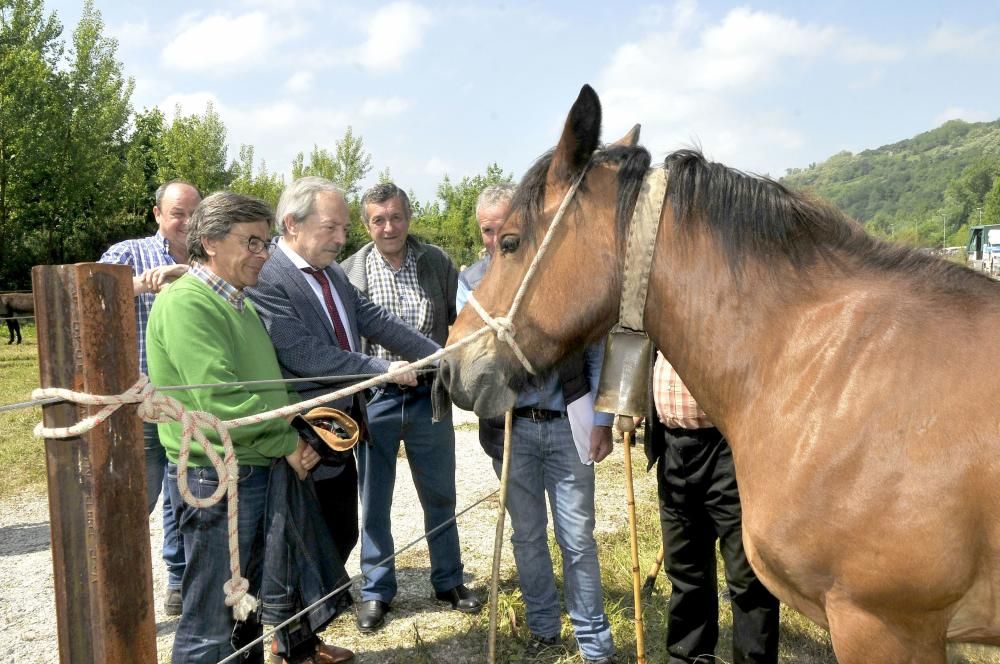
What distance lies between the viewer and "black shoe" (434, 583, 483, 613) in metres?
4.26

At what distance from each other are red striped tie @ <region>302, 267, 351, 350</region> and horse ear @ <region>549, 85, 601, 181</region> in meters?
1.79

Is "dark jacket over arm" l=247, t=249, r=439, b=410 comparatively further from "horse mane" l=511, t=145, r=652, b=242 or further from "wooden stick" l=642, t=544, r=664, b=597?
"wooden stick" l=642, t=544, r=664, b=597

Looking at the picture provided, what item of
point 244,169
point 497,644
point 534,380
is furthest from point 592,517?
point 244,169

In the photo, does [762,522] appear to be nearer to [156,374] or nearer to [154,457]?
[156,374]

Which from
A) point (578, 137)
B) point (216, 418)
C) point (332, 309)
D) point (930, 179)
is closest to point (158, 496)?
point (332, 309)

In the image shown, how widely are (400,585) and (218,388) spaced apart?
266 centimetres

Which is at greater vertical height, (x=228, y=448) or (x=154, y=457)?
(x=228, y=448)

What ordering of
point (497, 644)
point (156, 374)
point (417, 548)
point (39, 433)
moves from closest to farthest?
1. point (39, 433)
2. point (156, 374)
3. point (497, 644)
4. point (417, 548)

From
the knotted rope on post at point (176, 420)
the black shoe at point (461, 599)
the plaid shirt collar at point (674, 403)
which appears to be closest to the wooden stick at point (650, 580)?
the black shoe at point (461, 599)

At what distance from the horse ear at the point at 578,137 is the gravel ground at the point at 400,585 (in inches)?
109

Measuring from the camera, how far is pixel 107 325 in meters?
1.63

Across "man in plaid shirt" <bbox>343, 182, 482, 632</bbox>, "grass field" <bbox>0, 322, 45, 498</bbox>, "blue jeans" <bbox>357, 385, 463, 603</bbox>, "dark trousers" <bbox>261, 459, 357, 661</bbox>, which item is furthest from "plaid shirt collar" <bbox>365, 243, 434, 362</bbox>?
"grass field" <bbox>0, 322, 45, 498</bbox>

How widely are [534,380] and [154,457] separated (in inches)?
117

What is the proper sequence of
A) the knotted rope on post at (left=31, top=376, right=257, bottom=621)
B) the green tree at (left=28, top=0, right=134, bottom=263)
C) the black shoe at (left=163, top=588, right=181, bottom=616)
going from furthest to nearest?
the green tree at (left=28, top=0, right=134, bottom=263) → the black shoe at (left=163, top=588, right=181, bottom=616) → the knotted rope on post at (left=31, top=376, right=257, bottom=621)
